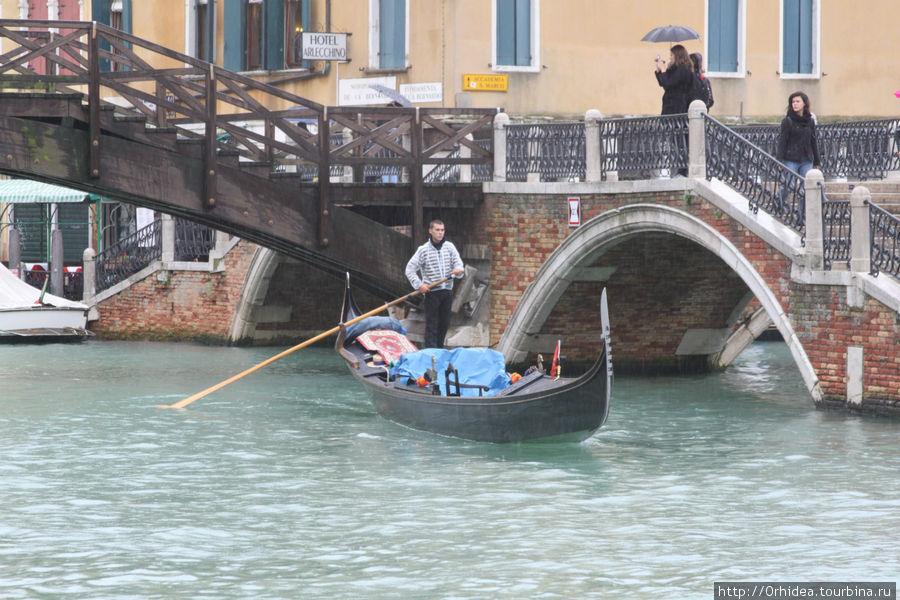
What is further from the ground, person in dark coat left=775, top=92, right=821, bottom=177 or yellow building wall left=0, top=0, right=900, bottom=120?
yellow building wall left=0, top=0, right=900, bottom=120

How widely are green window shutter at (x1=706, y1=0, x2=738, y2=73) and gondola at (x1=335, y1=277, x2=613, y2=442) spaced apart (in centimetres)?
591

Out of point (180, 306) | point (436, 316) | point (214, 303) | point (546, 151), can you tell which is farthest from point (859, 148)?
point (180, 306)

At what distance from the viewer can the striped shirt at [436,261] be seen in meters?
11.6

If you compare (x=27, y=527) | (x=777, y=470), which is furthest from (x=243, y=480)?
(x=777, y=470)

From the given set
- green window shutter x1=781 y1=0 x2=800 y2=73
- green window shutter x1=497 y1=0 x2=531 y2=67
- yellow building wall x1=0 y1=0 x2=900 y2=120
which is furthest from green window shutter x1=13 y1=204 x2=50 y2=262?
green window shutter x1=781 y1=0 x2=800 y2=73

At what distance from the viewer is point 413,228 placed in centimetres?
1255

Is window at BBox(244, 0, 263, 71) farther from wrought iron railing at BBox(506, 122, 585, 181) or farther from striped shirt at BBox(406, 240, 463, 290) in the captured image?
striped shirt at BBox(406, 240, 463, 290)

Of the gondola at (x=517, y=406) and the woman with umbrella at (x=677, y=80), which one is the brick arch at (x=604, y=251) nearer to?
the woman with umbrella at (x=677, y=80)

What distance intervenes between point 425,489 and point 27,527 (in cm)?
206

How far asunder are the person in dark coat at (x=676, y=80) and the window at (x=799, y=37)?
3.33 metres

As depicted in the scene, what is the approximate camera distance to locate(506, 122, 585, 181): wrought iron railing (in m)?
11.9

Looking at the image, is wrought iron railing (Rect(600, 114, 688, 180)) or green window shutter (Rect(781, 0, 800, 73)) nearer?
wrought iron railing (Rect(600, 114, 688, 180))

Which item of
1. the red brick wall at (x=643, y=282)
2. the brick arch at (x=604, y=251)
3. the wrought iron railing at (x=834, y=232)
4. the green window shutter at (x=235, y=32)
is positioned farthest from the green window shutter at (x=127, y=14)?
the wrought iron railing at (x=834, y=232)

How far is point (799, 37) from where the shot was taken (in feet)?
47.0
